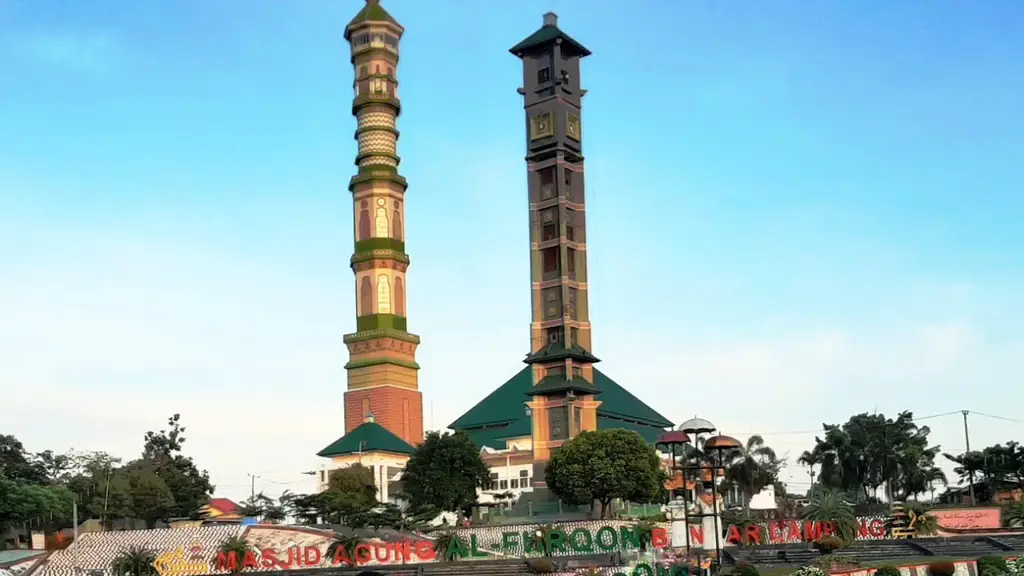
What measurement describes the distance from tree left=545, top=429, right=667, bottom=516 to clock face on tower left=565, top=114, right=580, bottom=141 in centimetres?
3141

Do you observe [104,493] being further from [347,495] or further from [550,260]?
[550,260]

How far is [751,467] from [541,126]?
33342 mm

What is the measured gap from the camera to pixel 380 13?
4998 inches

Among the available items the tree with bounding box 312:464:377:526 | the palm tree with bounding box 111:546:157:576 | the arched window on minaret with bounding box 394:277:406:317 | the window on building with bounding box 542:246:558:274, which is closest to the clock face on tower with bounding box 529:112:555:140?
the window on building with bounding box 542:246:558:274

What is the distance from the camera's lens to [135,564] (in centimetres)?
7112

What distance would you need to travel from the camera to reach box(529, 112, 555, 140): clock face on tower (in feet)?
353

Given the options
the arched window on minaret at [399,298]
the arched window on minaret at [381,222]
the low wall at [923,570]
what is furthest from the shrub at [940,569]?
the arched window on minaret at [381,222]

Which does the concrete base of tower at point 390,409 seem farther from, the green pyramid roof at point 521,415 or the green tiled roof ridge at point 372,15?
the green tiled roof ridge at point 372,15

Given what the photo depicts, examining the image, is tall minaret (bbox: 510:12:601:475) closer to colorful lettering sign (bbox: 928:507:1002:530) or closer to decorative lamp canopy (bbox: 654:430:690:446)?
colorful lettering sign (bbox: 928:507:1002:530)

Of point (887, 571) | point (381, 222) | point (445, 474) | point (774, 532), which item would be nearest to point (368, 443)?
point (445, 474)

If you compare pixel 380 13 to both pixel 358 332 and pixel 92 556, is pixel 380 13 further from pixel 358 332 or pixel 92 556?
pixel 92 556

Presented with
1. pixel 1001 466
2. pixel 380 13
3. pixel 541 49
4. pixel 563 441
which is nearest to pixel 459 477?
pixel 563 441

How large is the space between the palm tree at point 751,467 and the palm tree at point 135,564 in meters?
47.2

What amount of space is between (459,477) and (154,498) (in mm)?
22743
